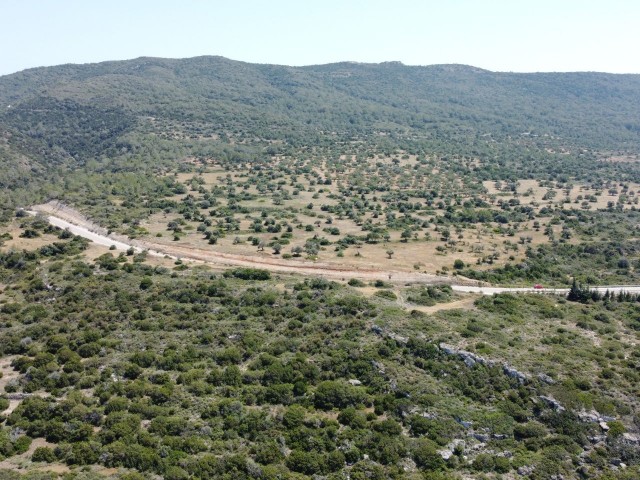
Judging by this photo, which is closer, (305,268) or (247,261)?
(305,268)

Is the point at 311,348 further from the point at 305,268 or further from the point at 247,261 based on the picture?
the point at 247,261

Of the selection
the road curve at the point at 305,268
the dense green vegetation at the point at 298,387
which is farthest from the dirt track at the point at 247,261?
the dense green vegetation at the point at 298,387

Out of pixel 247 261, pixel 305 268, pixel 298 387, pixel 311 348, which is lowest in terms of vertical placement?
pixel 298 387

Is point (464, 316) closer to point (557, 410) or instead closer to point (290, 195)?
point (557, 410)

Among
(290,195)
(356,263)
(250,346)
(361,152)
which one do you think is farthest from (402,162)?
(250,346)

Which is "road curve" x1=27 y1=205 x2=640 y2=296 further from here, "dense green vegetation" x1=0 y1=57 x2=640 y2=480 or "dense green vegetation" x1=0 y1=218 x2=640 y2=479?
"dense green vegetation" x1=0 y1=218 x2=640 y2=479

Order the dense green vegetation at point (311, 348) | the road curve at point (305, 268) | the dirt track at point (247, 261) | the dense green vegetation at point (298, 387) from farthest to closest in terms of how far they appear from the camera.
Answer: the dirt track at point (247, 261), the road curve at point (305, 268), the dense green vegetation at point (311, 348), the dense green vegetation at point (298, 387)

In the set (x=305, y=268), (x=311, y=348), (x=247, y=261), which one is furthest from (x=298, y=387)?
(x=247, y=261)

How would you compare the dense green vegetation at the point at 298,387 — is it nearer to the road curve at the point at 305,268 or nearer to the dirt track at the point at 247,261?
the road curve at the point at 305,268
